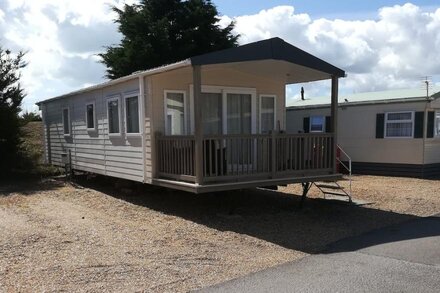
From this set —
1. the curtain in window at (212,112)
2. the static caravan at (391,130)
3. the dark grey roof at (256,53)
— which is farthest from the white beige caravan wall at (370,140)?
the dark grey roof at (256,53)

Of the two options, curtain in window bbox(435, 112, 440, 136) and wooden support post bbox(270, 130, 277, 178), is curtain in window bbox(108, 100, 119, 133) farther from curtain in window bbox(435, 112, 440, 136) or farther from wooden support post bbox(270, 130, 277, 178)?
curtain in window bbox(435, 112, 440, 136)

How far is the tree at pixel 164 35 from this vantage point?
2050cm

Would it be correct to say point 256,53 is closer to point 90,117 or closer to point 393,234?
point 393,234

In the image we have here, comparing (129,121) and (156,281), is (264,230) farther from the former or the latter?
(129,121)

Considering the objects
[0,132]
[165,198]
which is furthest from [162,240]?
[0,132]

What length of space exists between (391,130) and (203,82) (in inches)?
328

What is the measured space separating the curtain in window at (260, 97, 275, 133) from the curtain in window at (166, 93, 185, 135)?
2.05 meters

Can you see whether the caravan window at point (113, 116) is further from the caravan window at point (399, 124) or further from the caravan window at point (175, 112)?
the caravan window at point (399, 124)

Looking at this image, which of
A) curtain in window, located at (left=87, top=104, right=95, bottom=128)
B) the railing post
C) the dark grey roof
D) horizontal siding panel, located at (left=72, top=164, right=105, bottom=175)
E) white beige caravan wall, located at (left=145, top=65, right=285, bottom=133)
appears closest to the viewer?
the dark grey roof

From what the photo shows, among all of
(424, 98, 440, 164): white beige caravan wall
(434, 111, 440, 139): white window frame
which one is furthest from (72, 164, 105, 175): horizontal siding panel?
(434, 111, 440, 139): white window frame

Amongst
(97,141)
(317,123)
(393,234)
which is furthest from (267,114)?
(317,123)

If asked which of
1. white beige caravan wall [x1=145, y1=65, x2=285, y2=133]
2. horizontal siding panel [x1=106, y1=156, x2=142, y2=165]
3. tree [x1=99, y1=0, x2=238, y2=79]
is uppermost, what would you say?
tree [x1=99, y1=0, x2=238, y2=79]

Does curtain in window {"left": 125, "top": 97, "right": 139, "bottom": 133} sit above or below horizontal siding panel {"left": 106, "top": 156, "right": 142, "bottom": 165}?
above

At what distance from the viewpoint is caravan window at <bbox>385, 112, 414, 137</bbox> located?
587 inches
